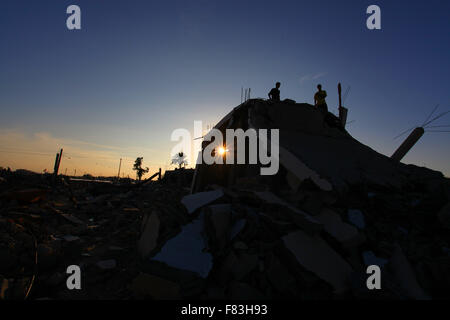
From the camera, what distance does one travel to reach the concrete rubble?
2.41 meters

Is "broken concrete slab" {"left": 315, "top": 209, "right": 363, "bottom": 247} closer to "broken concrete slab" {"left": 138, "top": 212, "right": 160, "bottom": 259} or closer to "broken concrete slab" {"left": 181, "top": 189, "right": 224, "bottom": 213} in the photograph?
"broken concrete slab" {"left": 181, "top": 189, "right": 224, "bottom": 213}

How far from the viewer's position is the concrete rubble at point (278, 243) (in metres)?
2.41

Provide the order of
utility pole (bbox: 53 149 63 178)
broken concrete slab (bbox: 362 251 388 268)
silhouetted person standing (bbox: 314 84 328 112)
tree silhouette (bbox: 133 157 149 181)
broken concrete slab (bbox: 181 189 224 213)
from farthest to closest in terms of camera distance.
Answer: tree silhouette (bbox: 133 157 149 181)
utility pole (bbox: 53 149 63 178)
silhouetted person standing (bbox: 314 84 328 112)
broken concrete slab (bbox: 181 189 224 213)
broken concrete slab (bbox: 362 251 388 268)

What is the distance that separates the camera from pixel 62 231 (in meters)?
5.35

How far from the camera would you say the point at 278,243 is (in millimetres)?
2754

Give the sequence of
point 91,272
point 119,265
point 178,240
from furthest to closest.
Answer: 1. point 119,265
2. point 91,272
3. point 178,240

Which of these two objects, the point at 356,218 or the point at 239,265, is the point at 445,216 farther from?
the point at 239,265

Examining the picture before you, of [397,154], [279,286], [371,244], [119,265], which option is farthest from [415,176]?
[119,265]

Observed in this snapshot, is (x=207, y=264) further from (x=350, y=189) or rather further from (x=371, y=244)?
(x=350, y=189)

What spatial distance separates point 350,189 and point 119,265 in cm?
473

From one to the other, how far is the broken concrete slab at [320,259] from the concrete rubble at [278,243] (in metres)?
0.01

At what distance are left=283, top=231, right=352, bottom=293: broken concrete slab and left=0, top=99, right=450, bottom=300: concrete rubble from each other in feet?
0.04

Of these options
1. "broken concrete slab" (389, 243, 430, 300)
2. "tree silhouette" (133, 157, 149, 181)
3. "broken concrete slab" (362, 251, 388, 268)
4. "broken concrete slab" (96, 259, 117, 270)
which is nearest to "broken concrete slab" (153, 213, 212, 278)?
"broken concrete slab" (96, 259, 117, 270)
